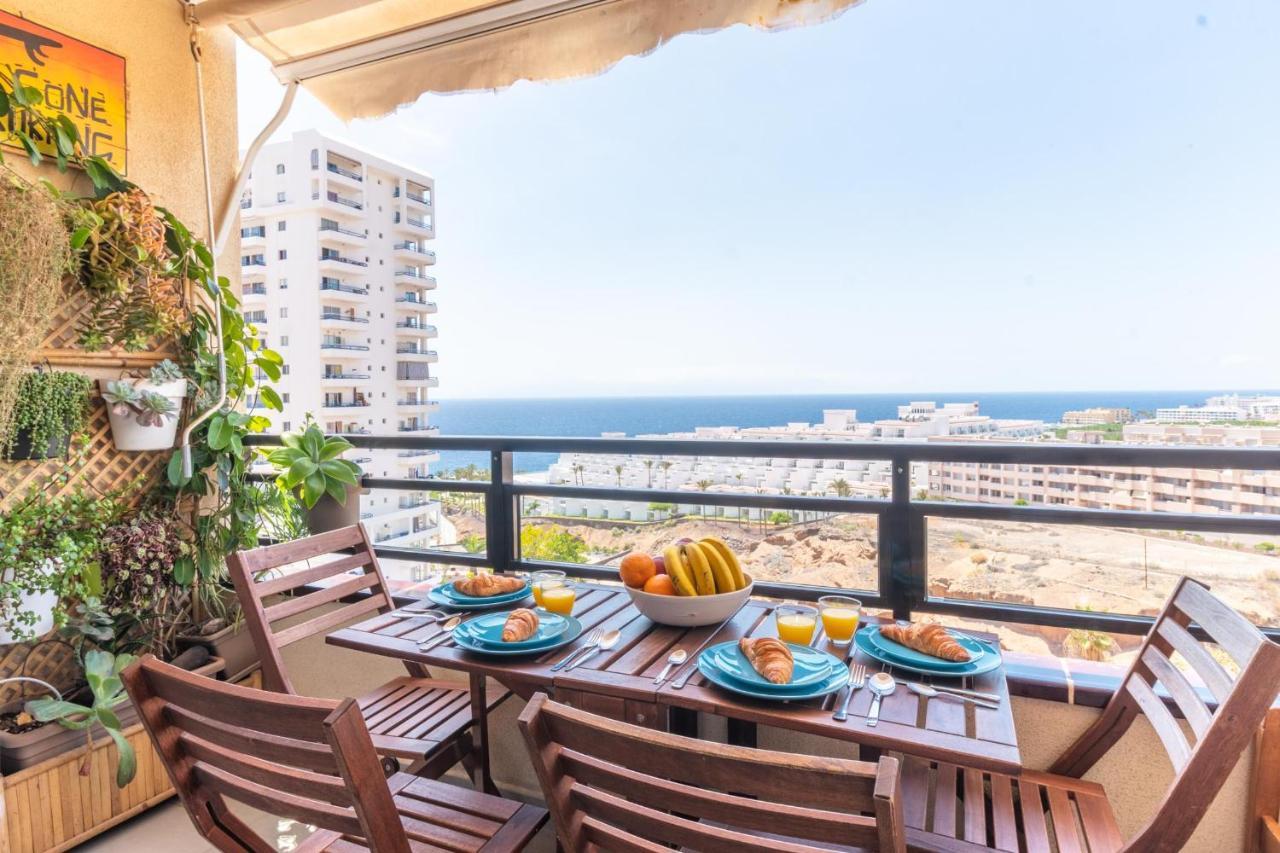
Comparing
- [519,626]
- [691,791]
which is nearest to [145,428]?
[519,626]

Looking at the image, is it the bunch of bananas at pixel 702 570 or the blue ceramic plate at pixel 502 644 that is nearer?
the blue ceramic plate at pixel 502 644

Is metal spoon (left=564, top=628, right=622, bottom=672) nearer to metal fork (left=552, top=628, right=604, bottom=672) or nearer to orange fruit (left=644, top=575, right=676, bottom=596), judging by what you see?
metal fork (left=552, top=628, right=604, bottom=672)

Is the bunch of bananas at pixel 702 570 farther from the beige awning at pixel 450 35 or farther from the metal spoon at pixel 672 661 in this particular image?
the beige awning at pixel 450 35

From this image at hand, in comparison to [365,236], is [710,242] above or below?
above

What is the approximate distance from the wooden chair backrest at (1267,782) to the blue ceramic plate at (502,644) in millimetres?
1544

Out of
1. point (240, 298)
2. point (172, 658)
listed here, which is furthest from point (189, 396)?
point (172, 658)

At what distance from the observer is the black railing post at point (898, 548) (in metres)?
1.92

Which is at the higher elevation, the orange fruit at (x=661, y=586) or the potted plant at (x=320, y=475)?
the potted plant at (x=320, y=475)

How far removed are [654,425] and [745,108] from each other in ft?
67.1

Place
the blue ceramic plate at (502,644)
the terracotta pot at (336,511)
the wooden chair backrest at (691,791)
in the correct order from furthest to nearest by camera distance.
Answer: the terracotta pot at (336,511) → the blue ceramic plate at (502,644) → the wooden chair backrest at (691,791)

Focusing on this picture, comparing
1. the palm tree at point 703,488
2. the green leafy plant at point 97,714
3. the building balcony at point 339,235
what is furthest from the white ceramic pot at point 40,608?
→ the building balcony at point 339,235

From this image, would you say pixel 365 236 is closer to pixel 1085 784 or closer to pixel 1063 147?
pixel 1085 784

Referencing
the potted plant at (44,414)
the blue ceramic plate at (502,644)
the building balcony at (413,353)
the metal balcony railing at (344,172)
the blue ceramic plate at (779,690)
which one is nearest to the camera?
the blue ceramic plate at (779,690)

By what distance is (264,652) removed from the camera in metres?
1.80
